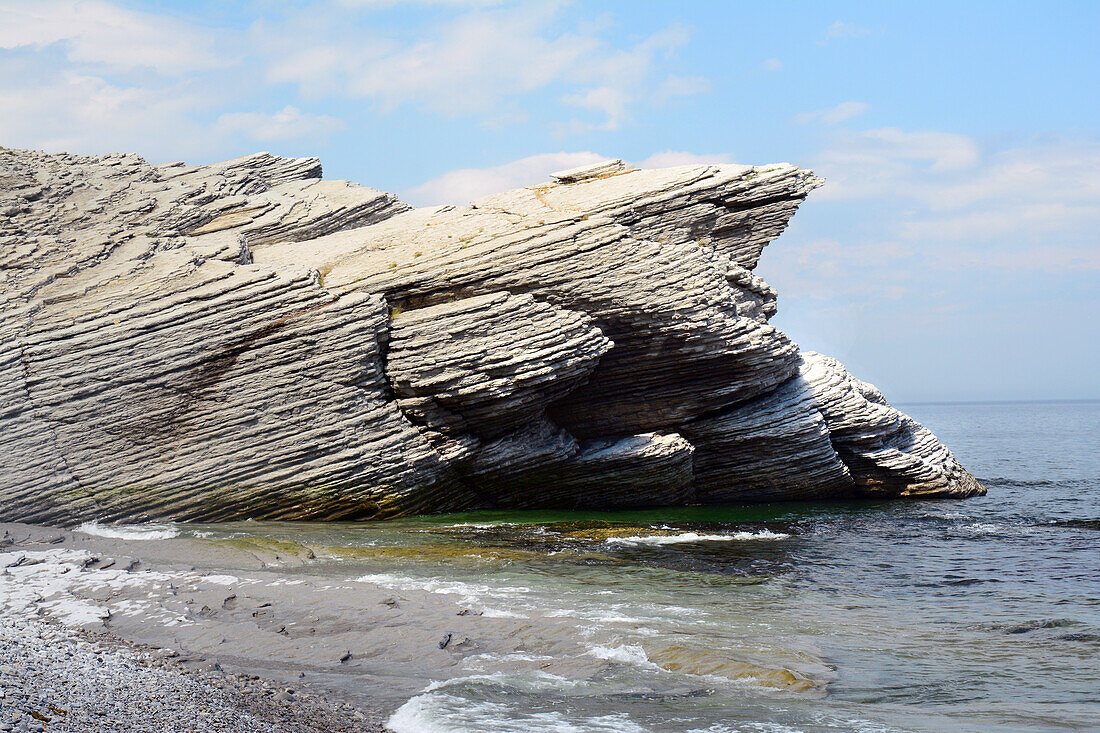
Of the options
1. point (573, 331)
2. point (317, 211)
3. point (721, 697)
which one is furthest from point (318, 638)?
point (317, 211)

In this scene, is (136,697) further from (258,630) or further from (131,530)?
(131,530)

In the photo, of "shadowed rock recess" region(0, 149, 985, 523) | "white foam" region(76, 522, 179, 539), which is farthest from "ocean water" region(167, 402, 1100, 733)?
"shadowed rock recess" region(0, 149, 985, 523)

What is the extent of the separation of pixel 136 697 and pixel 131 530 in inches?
580

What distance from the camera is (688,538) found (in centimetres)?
2389

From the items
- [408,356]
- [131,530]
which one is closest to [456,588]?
[131,530]

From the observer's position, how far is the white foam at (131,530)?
2002 centimetres

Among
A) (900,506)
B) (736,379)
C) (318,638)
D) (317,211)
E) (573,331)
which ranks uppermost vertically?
(317,211)

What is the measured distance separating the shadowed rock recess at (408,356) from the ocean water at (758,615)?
2214mm

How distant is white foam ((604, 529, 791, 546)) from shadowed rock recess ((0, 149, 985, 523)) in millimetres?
5500

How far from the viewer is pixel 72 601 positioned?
12586mm

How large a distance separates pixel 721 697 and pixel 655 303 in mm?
17856

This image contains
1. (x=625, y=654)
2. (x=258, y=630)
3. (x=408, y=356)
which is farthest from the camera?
(x=408, y=356)

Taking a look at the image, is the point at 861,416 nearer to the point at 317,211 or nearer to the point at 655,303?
the point at 655,303

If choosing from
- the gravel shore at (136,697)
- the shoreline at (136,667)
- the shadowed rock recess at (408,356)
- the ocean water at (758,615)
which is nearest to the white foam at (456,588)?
the ocean water at (758,615)
